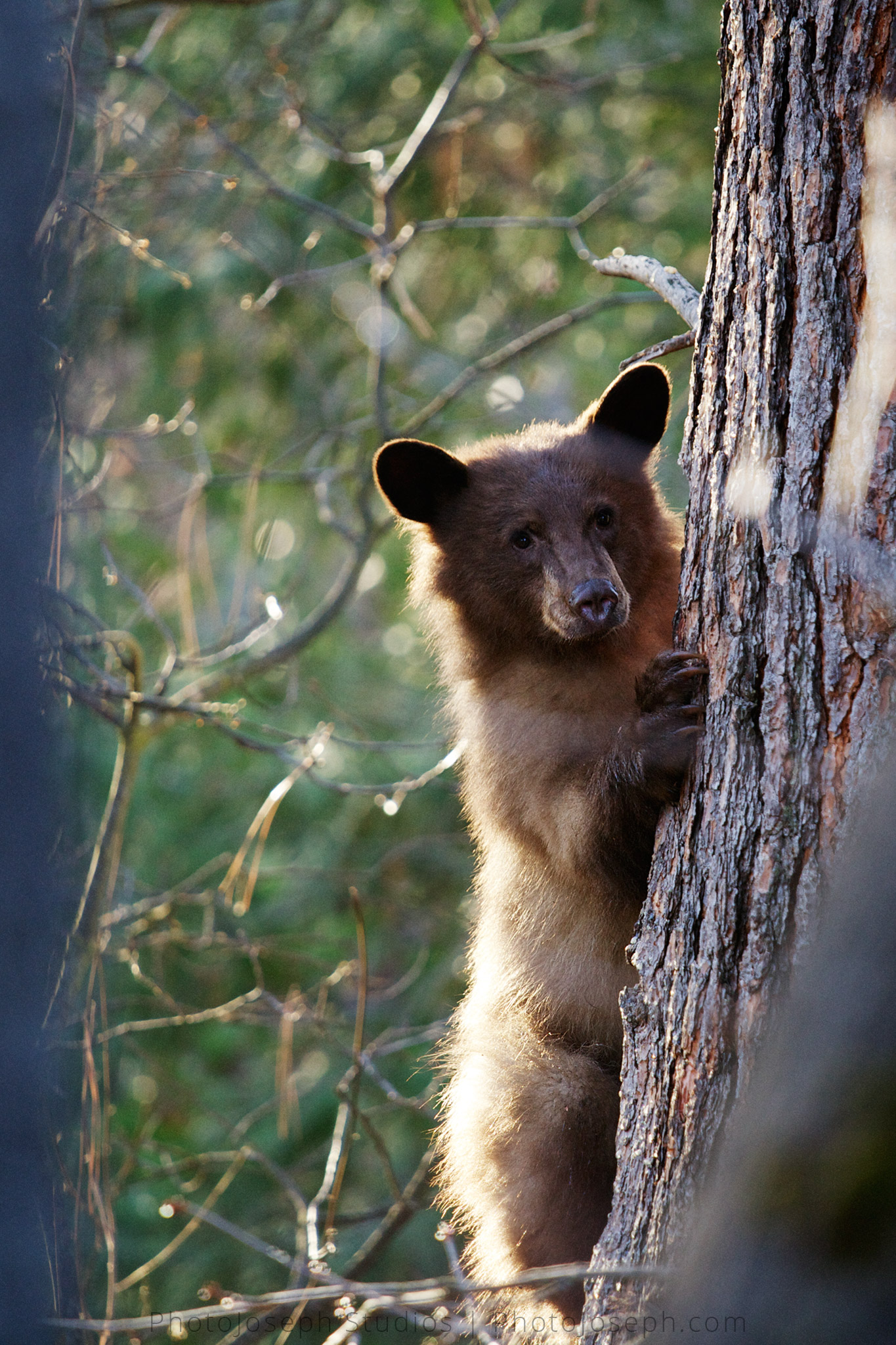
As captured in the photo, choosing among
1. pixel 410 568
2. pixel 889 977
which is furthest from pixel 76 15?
pixel 889 977

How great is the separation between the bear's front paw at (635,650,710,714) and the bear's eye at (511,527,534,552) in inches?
48.8

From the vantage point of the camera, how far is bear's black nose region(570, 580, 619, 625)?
A: 3.48 metres

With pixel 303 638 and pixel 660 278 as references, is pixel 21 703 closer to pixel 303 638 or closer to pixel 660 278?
pixel 660 278

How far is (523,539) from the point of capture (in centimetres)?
399

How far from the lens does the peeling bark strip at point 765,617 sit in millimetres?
2188

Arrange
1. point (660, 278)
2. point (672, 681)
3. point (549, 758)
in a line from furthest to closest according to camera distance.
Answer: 1. point (549, 758)
2. point (660, 278)
3. point (672, 681)

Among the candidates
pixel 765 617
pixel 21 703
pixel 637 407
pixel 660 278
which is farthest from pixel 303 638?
pixel 21 703

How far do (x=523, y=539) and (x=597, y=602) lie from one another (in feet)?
1.93

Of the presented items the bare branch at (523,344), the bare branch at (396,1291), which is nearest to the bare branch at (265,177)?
the bare branch at (523,344)

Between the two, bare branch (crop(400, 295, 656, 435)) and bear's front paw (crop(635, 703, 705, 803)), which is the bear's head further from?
bare branch (crop(400, 295, 656, 435))

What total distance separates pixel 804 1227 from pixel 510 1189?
6.74 ft

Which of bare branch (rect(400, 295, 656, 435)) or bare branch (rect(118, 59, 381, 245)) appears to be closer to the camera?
bare branch (rect(118, 59, 381, 245))

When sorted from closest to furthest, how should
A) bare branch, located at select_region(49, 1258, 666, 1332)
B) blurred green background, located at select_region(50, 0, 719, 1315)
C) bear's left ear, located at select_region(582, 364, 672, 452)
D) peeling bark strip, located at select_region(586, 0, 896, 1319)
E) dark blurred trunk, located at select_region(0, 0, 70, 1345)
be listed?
dark blurred trunk, located at select_region(0, 0, 70, 1345) < bare branch, located at select_region(49, 1258, 666, 1332) < peeling bark strip, located at select_region(586, 0, 896, 1319) < bear's left ear, located at select_region(582, 364, 672, 452) < blurred green background, located at select_region(50, 0, 719, 1315)

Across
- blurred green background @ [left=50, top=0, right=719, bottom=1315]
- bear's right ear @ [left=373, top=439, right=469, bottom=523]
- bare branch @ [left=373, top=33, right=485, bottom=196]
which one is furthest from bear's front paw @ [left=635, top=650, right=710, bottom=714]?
bare branch @ [left=373, top=33, right=485, bottom=196]
